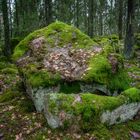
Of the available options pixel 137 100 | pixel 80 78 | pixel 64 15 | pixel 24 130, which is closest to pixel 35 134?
pixel 24 130

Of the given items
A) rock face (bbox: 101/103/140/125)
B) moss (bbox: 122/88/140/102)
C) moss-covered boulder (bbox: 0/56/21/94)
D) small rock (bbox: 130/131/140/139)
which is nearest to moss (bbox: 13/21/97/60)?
moss-covered boulder (bbox: 0/56/21/94)

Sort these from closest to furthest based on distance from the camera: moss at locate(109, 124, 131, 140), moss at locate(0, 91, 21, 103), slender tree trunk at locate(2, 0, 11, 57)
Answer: moss at locate(109, 124, 131, 140), moss at locate(0, 91, 21, 103), slender tree trunk at locate(2, 0, 11, 57)

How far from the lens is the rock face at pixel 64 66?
24.7 feet

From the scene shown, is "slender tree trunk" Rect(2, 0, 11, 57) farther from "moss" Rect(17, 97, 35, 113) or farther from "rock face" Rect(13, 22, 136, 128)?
"moss" Rect(17, 97, 35, 113)

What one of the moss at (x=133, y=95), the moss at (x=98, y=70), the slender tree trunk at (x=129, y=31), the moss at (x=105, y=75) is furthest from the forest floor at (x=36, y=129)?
the slender tree trunk at (x=129, y=31)

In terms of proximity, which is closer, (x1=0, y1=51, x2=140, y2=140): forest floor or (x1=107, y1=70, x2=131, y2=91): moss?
(x1=0, y1=51, x2=140, y2=140): forest floor

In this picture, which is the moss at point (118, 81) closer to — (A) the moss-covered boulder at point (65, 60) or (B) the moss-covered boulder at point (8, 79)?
(A) the moss-covered boulder at point (65, 60)

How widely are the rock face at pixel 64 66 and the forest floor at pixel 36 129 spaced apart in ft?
0.90

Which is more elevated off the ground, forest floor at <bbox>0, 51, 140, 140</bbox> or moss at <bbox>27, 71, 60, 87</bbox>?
moss at <bbox>27, 71, 60, 87</bbox>

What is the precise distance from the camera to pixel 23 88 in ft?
30.2

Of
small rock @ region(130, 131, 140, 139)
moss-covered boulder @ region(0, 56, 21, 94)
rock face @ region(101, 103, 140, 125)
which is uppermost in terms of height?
moss-covered boulder @ region(0, 56, 21, 94)

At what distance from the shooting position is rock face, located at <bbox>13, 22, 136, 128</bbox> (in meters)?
7.53

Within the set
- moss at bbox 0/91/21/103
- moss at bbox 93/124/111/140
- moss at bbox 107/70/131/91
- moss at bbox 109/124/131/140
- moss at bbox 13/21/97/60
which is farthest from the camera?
moss at bbox 13/21/97/60

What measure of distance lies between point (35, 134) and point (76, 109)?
1.12 metres
